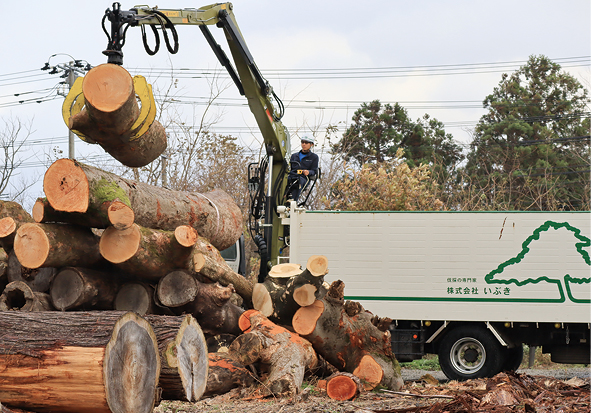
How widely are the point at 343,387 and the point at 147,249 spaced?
2451mm

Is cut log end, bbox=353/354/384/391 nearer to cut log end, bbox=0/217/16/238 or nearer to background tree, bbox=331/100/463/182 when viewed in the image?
cut log end, bbox=0/217/16/238

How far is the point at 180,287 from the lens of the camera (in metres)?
6.50

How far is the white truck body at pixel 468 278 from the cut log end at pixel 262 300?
2.32 m

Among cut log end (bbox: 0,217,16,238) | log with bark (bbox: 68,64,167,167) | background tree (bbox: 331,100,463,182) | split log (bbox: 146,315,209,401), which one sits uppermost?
background tree (bbox: 331,100,463,182)

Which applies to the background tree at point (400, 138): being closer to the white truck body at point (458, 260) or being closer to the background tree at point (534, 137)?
the background tree at point (534, 137)

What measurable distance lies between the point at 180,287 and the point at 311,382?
1.90 m

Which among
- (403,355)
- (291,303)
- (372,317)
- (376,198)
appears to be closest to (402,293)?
(403,355)

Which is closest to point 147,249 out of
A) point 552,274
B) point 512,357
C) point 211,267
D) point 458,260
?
point 211,267

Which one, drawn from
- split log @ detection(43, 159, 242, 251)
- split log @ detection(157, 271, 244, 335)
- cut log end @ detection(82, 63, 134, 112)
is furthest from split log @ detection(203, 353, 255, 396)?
cut log end @ detection(82, 63, 134, 112)

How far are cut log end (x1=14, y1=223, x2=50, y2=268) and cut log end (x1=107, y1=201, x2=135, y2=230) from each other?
25.4 inches

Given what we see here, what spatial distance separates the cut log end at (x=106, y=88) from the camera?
5.30 metres

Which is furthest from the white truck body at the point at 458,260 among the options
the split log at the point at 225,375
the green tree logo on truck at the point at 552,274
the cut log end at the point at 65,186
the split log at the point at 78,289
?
the cut log end at the point at 65,186

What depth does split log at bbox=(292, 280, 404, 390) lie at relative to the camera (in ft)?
22.5

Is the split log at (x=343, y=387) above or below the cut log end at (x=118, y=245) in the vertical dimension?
below
